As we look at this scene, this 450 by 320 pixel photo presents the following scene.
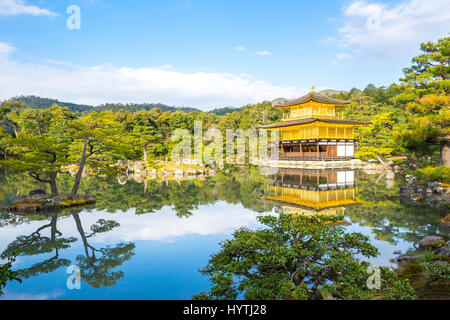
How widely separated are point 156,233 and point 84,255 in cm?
214

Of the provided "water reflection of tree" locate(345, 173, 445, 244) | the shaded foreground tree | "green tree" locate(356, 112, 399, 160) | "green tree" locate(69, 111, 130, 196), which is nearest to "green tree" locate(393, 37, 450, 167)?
"water reflection of tree" locate(345, 173, 445, 244)

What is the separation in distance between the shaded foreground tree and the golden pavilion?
22.8m

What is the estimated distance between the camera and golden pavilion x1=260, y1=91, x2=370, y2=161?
27.4 m

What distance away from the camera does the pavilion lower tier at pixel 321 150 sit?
88.9 feet

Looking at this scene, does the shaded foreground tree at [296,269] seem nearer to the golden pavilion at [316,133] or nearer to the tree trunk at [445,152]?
the tree trunk at [445,152]

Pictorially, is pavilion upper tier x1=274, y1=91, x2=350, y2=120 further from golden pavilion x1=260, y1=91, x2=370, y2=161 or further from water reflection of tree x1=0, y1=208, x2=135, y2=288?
water reflection of tree x1=0, y1=208, x2=135, y2=288

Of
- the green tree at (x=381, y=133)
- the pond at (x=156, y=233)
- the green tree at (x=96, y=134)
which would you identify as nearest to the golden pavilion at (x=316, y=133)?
the green tree at (x=381, y=133)

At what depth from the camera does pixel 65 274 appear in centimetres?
538

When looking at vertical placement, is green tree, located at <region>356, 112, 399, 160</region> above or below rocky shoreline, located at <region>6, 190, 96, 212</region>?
above

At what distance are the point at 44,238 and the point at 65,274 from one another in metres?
2.90

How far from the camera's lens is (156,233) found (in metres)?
8.10

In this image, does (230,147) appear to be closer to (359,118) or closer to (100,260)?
(359,118)

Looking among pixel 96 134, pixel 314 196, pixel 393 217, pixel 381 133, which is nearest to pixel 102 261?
pixel 96 134

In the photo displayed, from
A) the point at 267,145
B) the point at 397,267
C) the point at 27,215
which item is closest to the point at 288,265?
the point at 397,267
